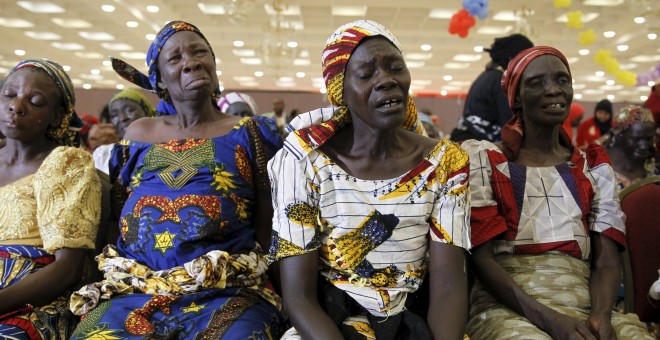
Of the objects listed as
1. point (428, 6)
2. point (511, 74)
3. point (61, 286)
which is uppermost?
point (428, 6)

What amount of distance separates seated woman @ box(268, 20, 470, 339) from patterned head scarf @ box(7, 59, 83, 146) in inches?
41.2

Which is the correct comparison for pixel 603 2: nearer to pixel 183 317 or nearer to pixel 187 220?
pixel 187 220

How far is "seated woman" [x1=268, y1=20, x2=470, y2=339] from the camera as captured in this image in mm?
1849

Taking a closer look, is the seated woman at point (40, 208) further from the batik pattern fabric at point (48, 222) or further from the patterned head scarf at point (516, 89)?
the patterned head scarf at point (516, 89)

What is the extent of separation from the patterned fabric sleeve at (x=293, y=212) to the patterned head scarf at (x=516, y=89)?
936 mm

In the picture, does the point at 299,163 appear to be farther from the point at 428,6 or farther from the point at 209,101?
the point at 428,6

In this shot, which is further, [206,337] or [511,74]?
[511,74]

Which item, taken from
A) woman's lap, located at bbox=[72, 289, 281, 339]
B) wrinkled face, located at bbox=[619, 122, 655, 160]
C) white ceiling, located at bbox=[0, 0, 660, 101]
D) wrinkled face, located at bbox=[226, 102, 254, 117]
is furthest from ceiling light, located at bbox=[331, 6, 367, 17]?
woman's lap, located at bbox=[72, 289, 281, 339]

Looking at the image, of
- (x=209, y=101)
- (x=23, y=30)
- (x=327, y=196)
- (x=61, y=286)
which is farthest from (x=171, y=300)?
(x=23, y=30)

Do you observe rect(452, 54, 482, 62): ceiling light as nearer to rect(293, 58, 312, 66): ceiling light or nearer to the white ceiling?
the white ceiling

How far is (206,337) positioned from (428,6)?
1140 centimetres

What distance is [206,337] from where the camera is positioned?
1896mm

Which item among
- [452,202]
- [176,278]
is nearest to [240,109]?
[176,278]

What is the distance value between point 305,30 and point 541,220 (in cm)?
1330
